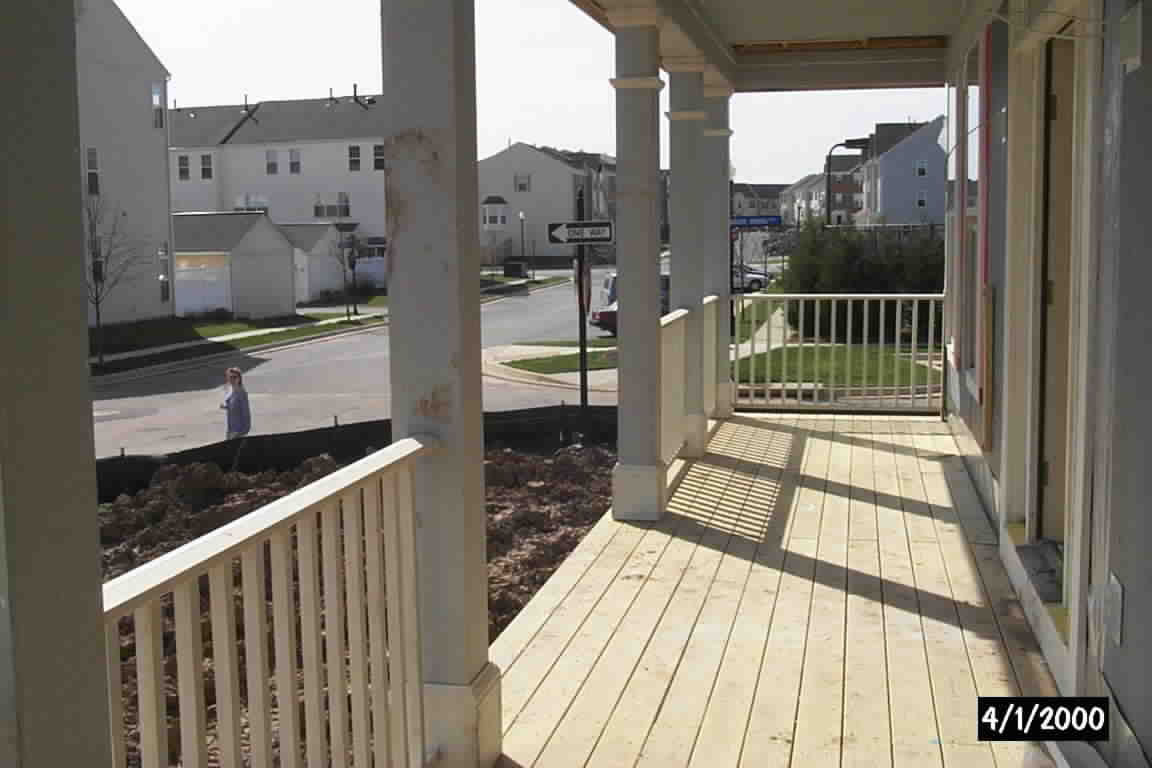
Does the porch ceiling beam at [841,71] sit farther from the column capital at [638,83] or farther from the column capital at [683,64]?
the column capital at [638,83]

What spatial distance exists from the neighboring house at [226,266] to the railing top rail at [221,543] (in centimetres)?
159

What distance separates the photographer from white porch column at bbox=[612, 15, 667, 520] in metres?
5.38

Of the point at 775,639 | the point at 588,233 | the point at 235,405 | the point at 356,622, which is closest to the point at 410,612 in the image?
the point at 356,622

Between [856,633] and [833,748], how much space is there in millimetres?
967

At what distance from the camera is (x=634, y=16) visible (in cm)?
530

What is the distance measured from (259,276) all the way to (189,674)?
2.87m

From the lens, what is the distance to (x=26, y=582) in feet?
3.89

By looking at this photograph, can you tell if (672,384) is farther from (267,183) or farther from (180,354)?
(267,183)

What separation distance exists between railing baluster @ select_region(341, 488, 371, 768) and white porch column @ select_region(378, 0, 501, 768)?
0.43m

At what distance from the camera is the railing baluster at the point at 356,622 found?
2.29 m

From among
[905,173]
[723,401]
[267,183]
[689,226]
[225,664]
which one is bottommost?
[723,401]

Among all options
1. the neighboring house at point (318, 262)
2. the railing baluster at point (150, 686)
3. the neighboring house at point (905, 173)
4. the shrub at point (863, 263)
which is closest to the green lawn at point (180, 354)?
the railing baluster at point (150, 686)

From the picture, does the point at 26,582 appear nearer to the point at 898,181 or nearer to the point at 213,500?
the point at 213,500

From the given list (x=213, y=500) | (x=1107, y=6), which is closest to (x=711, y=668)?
(x=1107, y=6)
